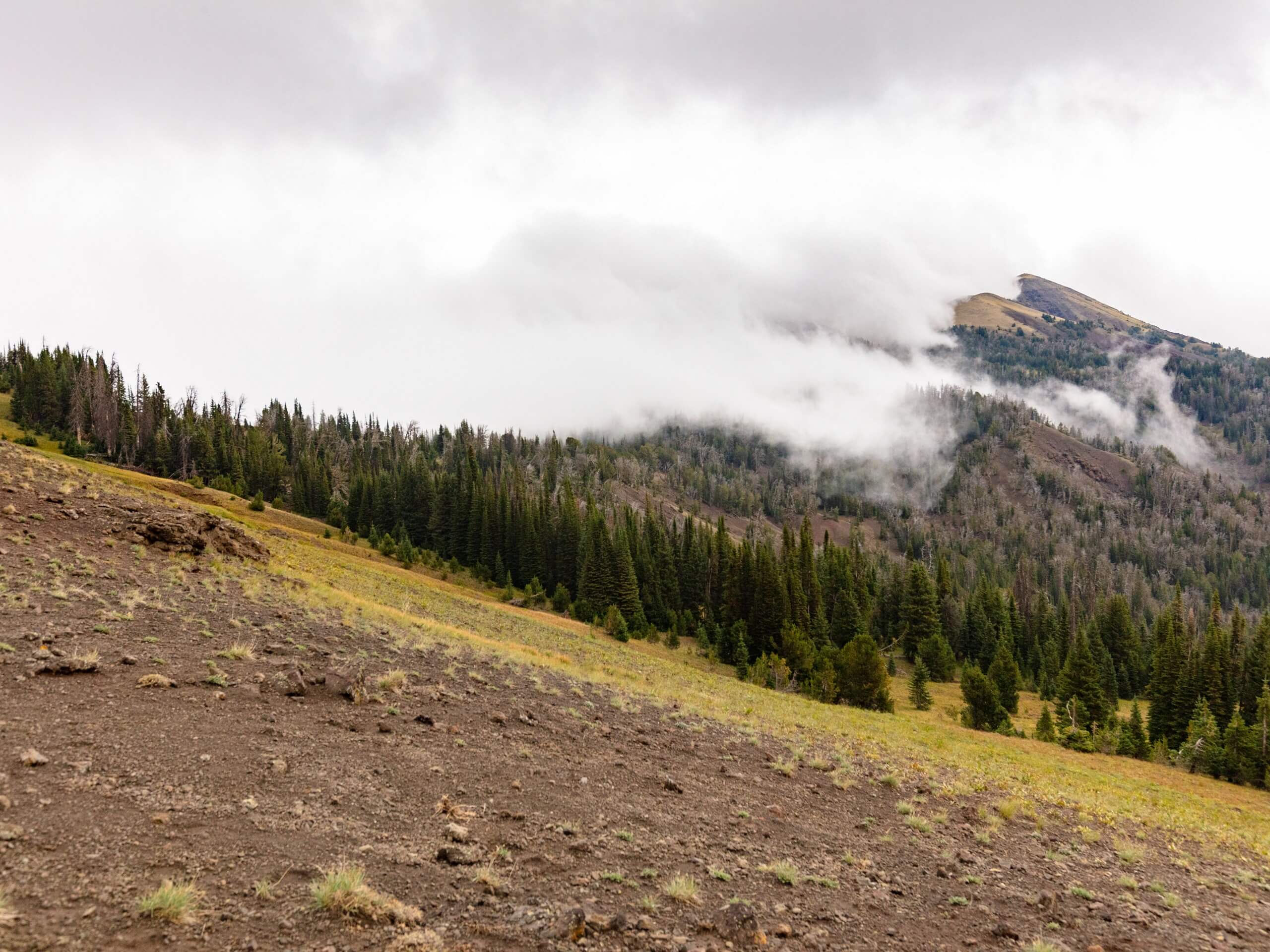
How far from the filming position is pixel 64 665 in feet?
41.9

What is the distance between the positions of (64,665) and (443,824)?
8770 millimetres

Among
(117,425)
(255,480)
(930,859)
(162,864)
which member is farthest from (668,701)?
(117,425)

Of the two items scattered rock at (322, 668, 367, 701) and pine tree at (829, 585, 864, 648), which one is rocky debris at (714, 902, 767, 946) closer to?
scattered rock at (322, 668, 367, 701)

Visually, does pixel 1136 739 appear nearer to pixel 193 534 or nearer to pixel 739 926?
pixel 739 926

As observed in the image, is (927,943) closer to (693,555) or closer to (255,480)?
(693,555)

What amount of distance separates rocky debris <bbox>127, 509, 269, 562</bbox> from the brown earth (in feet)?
25.0

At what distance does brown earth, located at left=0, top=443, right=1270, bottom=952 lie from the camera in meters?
7.33

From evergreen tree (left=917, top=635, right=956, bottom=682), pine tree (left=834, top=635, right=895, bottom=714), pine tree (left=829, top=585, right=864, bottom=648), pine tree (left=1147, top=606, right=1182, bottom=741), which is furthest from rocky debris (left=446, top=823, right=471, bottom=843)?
evergreen tree (left=917, top=635, right=956, bottom=682)

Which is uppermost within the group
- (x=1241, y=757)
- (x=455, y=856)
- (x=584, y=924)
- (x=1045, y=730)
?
(x=584, y=924)

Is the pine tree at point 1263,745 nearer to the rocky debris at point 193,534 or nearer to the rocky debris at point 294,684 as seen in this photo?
the rocky debris at point 294,684

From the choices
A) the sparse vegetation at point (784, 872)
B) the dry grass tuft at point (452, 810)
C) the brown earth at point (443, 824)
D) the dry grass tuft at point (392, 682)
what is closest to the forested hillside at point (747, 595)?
the brown earth at point (443, 824)

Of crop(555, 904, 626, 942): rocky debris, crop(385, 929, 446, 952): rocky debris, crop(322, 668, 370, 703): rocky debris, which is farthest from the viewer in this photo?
crop(322, 668, 370, 703): rocky debris

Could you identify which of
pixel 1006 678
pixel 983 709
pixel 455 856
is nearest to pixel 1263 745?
pixel 983 709

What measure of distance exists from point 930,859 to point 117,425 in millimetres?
127899
